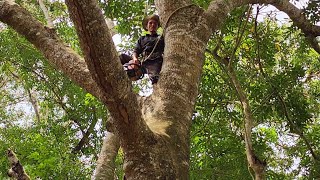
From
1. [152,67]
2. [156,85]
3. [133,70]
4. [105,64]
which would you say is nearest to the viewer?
[105,64]

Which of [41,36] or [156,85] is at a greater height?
[41,36]

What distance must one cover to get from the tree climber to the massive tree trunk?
0.98 ft

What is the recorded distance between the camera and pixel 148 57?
2904 mm

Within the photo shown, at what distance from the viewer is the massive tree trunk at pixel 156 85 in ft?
5.39

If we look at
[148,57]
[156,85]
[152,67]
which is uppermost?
[152,67]

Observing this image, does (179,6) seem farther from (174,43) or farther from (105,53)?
(105,53)

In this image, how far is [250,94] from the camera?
4.86m

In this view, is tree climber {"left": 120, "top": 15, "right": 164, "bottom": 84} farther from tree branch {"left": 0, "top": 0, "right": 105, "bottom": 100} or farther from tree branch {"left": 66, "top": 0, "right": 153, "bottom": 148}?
tree branch {"left": 66, "top": 0, "right": 153, "bottom": 148}

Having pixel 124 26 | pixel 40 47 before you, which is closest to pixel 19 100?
pixel 124 26

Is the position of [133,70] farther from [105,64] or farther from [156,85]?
[105,64]

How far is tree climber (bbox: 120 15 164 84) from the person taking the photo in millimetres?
2908

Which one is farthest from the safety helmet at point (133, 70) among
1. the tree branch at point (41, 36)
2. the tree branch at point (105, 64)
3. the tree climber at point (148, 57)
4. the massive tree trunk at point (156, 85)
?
the tree branch at point (105, 64)

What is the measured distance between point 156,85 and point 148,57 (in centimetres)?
49

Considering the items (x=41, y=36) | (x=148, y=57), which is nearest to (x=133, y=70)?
(x=148, y=57)
